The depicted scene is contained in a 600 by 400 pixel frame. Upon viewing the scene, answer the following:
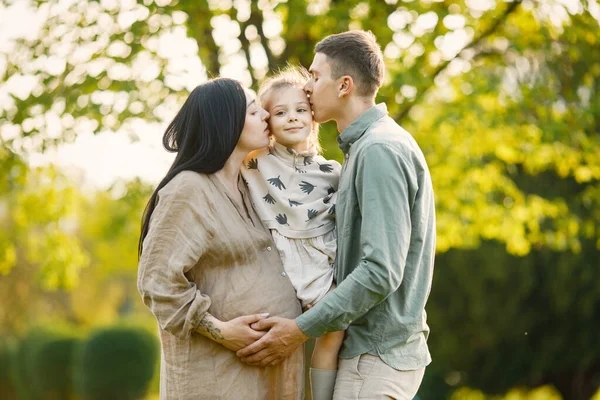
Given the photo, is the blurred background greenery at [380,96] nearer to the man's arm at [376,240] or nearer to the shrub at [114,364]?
the man's arm at [376,240]

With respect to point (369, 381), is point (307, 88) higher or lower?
higher

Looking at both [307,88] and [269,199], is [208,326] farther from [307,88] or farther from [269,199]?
[307,88]

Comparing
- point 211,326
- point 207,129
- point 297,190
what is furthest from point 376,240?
point 207,129

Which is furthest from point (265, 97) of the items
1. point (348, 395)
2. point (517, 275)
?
point (517, 275)

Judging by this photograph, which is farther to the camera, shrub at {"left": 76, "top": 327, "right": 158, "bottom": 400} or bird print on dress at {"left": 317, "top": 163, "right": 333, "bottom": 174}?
shrub at {"left": 76, "top": 327, "right": 158, "bottom": 400}

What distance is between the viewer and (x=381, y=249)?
274 centimetres

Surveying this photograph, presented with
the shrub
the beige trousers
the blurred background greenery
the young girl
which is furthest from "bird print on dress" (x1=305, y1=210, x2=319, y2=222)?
the shrub

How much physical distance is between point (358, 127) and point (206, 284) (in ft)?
2.69

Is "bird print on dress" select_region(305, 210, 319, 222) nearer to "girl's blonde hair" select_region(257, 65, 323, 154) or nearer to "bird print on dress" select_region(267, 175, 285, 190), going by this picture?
"bird print on dress" select_region(267, 175, 285, 190)

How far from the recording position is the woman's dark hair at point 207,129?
3119 millimetres

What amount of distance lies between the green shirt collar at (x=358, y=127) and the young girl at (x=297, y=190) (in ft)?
0.88

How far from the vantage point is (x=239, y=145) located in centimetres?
321

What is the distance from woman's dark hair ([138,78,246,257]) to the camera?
10.2 feet

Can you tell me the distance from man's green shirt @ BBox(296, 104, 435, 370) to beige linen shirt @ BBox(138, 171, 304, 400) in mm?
292
